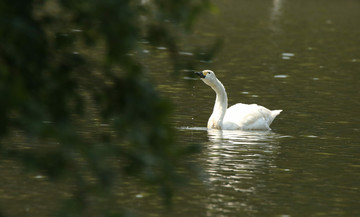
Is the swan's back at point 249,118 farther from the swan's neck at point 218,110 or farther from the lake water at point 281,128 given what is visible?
the lake water at point 281,128

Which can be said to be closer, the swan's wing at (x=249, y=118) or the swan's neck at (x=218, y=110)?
the swan's neck at (x=218, y=110)

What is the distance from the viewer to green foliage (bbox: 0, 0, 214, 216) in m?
5.86

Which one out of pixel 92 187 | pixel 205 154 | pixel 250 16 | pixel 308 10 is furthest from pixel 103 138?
pixel 308 10

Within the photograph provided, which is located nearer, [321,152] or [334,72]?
[321,152]

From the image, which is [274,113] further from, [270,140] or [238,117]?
[270,140]

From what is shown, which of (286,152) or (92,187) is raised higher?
(92,187)

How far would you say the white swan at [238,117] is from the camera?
17869 mm

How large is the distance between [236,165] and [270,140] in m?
2.80

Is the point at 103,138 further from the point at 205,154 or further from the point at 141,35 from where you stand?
the point at 205,154

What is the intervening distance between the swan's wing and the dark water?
0.91 feet

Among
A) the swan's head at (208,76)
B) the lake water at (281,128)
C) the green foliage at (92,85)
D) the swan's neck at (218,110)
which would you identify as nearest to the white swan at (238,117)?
the swan's neck at (218,110)

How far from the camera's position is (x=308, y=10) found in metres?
50.2

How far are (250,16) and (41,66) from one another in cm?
3832

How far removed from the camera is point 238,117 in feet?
59.9
